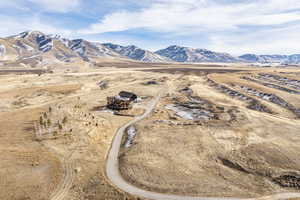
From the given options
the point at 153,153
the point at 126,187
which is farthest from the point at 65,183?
the point at 153,153

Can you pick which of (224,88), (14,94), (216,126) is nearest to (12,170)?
(216,126)

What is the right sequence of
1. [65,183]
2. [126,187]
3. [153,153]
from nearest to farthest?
[126,187], [65,183], [153,153]

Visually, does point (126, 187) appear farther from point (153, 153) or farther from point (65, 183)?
point (153, 153)

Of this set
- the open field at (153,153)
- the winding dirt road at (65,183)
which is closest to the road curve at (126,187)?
the open field at (153,153)

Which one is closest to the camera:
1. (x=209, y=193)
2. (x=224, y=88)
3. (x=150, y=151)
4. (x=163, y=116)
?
(x=209, y=193)

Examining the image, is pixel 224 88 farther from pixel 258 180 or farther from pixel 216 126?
pixel 258 180

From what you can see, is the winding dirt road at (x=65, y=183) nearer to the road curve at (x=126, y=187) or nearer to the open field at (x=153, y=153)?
the open field at (x=153, y=153)

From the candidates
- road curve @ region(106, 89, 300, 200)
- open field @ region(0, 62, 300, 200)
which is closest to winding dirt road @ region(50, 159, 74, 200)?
open field @ region(0, 62, 300, 200)

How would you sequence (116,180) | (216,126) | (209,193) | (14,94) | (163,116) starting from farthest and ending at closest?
(14,94) → (163,116) → (216,126) → (116,180) → (209,193)

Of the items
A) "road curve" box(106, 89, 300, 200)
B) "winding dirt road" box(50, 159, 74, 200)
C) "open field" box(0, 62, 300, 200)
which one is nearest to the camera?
"winding dirt road" box(50, 159, 74, 200)

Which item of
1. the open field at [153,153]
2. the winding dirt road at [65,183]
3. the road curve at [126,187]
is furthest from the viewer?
the open field at [153,153]

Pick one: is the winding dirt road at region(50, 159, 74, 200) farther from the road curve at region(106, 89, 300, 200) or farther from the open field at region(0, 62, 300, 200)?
the road curve at region(106, 89, 300, 200)
